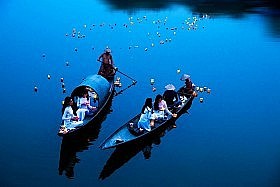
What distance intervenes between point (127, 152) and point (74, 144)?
2.42 m

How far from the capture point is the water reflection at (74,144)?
17391 millimetres

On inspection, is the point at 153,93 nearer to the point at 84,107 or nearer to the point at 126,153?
the point at 84,107

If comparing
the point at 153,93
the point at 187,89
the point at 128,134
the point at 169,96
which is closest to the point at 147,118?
the point at 128,134

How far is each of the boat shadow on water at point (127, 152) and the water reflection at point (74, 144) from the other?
1.33m

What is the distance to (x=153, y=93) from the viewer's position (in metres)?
24.2

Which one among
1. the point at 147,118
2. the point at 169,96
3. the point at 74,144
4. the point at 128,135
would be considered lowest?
the point at 74,144

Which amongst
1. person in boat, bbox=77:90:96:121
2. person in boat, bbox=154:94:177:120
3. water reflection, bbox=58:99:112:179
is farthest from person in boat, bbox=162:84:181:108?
person in boat, bbox=77:90:96:121

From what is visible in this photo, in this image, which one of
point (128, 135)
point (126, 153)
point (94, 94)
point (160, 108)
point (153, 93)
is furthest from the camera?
point (153, 93)

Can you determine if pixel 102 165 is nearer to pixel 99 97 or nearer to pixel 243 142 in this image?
pixel 99 97

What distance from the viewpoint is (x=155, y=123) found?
63.7 ft

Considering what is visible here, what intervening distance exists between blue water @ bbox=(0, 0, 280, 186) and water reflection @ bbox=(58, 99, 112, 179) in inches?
6.6

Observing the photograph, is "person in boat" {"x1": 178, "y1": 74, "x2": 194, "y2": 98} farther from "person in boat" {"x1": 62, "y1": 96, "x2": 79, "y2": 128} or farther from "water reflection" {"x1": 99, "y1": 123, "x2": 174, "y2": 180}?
"person in boat" {"x1": 62, "y1": 96, "x2": 79, "y2": 128}

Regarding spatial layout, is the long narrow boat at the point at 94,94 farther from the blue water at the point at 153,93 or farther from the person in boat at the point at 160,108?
the person in boat at the point at 160,108

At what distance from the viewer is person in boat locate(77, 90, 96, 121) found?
19453mm
